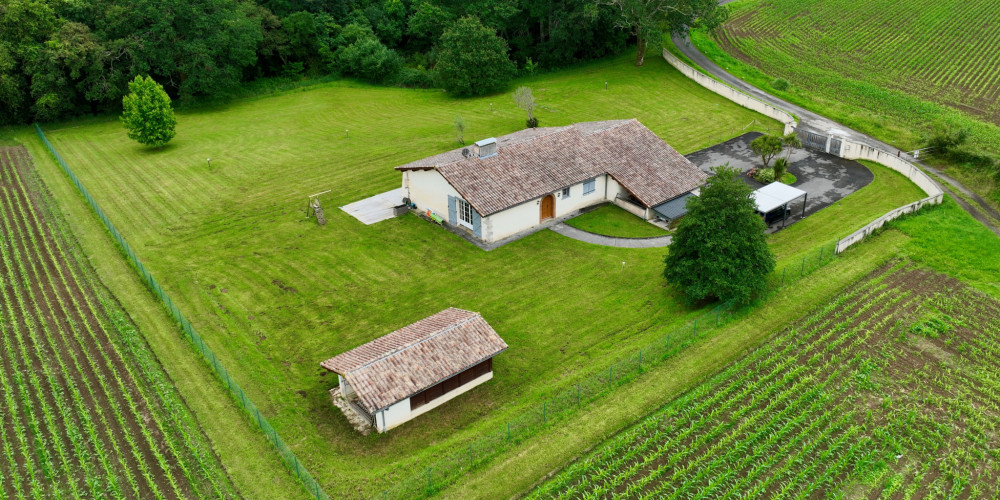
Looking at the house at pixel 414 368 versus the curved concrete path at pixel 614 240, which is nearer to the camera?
the house at pixel 414 368

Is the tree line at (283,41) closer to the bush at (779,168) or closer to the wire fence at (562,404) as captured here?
the bush at (779,168)

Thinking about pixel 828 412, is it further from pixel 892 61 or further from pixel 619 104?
pixel 892 61

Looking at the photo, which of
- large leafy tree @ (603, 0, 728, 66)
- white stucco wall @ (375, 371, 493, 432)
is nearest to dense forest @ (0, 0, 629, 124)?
large leafy tree @ (603, 0, 728, 66)

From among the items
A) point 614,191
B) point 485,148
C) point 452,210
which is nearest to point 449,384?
point 452,210

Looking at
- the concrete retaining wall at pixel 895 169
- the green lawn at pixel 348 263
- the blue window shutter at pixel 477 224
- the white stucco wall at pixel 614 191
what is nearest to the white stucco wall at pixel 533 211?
the white stucco wall at pixel 614 191

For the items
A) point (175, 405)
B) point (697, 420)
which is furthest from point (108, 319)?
point (697, 420)

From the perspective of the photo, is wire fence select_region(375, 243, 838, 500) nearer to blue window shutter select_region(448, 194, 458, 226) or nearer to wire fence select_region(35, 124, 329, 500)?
wire fence select_region(35, 124, 329, 500)

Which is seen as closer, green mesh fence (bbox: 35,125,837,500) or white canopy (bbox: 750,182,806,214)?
green mesh fence (bbox: 35,125,837,500)
